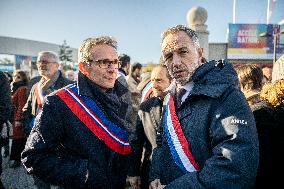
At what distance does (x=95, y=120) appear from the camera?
A: 2.37 meters

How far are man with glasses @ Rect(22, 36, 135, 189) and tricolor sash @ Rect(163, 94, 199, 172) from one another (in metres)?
0.56

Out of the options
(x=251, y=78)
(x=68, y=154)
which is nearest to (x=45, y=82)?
(x=68, y=154)

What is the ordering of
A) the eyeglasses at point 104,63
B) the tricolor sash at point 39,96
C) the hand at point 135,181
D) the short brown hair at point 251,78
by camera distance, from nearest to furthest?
the eyeglasses at point 104,63 < the hand at point 135,181 < the short brown hair at point 251,78 < the tricolor sash at point 39,96

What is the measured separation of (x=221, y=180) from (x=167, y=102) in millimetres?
737

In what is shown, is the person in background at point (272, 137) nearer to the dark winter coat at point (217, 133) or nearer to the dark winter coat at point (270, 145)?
the dark winter coat at point (270, 145)

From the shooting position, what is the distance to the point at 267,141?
209 centimetres

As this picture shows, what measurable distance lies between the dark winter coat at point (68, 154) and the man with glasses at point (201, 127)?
15.2 inches

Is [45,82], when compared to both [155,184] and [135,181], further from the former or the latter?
[155,184]

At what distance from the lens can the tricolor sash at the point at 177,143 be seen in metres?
1.85

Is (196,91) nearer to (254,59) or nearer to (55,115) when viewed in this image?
(55,115)

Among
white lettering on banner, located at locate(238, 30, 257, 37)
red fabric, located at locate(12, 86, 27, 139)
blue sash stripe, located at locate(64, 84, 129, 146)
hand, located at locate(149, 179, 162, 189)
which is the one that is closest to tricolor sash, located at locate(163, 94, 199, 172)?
hand, located at locate(149, 179, 162, 189)

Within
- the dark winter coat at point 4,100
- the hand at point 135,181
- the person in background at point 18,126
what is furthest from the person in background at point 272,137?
the person in background at point 18,126

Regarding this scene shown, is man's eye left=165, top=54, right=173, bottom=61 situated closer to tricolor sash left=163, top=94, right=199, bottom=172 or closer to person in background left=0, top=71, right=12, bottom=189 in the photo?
tricolor sash left=163, top=94, right=199, bottom=172

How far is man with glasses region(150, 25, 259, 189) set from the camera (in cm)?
160
